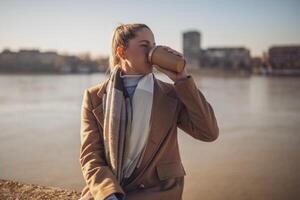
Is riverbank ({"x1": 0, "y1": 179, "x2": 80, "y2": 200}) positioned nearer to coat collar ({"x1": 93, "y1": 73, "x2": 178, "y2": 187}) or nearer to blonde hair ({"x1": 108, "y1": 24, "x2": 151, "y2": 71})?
coat collar ({"x1": 93, "y1": 73, "x2": 178, "y2": 187})

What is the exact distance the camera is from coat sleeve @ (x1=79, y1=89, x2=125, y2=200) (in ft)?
5.92

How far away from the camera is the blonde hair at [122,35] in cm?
192

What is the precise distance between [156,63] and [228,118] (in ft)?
23.9

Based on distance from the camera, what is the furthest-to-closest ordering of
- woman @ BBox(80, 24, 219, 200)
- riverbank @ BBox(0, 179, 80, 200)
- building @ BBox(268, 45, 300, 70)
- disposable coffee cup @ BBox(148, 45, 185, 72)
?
1. building @ BBox(268, 45, 300, 70)
2. riverbank @ BBox(0, 179, 80, 200)
3. woman @ BBox(80, 24, 219, 200)
4. disposable coffee cup @ BBox(148, 45, 185, 72)

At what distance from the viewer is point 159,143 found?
1.92 metres

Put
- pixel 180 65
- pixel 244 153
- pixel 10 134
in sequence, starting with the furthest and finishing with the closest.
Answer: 1. pixel 10 134
2. pixel 244 153
3. pixel 180 65

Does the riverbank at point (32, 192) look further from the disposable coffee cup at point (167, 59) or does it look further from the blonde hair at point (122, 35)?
the disposable coffee cup at point (167, 59)

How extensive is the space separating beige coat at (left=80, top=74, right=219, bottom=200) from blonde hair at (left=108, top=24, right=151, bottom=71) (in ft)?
0.54

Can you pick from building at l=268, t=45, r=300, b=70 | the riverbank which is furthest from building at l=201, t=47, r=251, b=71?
the riverbank

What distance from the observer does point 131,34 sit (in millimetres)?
1912

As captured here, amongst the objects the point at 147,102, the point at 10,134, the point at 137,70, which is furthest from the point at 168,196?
the point at 10,134

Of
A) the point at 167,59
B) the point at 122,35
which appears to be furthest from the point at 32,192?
the point at 167,59

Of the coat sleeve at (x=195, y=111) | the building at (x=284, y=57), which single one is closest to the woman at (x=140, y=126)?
the coat sleeve at (x=195, y=111)

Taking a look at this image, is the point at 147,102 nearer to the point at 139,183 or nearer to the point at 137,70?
the point at 137,70
